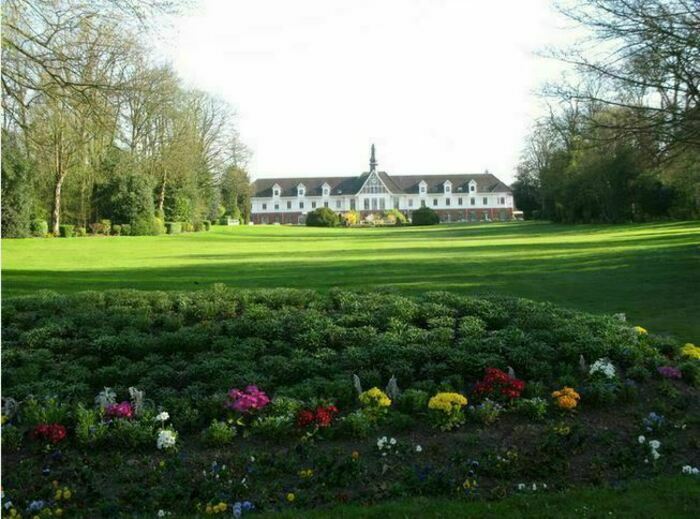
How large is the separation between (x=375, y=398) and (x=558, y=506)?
6.57 feet

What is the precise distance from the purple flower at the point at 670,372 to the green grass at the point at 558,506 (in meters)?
2.51

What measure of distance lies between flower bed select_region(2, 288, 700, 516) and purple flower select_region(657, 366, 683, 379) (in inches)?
1.0

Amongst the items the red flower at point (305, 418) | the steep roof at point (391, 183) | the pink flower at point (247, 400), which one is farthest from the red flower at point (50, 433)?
the steep roof at point (391, 183)

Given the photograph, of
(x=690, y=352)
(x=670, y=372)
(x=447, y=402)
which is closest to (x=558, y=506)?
(x=447, y=402)

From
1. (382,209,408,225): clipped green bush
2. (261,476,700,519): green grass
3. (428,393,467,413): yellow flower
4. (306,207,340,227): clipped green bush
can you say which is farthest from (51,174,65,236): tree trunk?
(382,209,408,225): clipped green bush

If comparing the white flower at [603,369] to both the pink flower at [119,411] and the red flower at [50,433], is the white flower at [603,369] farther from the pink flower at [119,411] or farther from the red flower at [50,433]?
the red flower at [50,433]

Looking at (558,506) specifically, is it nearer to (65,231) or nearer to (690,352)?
(690,352)

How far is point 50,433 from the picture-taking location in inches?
219

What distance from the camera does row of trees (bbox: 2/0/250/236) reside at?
1656cm

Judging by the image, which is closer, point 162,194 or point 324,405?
point 324,405

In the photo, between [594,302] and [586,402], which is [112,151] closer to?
[594,302]

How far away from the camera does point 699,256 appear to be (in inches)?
885

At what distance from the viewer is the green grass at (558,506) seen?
4430 mm

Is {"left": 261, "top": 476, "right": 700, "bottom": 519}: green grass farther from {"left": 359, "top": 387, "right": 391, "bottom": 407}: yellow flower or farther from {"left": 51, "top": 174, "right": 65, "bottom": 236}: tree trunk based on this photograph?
{"left": 51, "top": 174, "right": 65, "bottom": 236}: tree trunk
